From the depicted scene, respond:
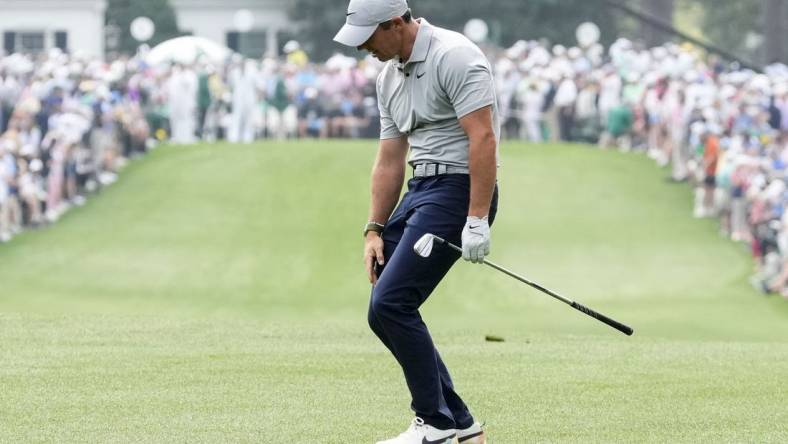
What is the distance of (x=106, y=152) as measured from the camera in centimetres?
3108

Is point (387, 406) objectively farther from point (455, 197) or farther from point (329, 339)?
point (329, 339)

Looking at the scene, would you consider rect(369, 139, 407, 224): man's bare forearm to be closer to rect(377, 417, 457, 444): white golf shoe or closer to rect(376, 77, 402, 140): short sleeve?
rect(376, 77, 402, 140): short sleeve

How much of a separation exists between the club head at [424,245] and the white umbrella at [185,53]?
116 feet

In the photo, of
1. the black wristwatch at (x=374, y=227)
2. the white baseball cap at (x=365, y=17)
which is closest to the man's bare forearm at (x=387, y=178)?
the black wristwatch at (x=374, y=227)

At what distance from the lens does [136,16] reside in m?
57.0

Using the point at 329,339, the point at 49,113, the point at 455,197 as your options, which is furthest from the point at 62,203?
the point at 455,197

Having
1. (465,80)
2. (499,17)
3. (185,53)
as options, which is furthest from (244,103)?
(465,80)

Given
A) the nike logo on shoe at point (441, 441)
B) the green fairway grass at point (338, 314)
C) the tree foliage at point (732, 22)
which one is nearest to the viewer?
the nike logo on shoe at point (441, 441)

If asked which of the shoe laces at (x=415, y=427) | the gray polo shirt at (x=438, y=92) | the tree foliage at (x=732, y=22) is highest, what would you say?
the gray polo shirt at (x=438, y=92)

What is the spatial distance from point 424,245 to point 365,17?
94 cm

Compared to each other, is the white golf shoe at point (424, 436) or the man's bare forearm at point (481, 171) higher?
the man's bare forearm at point (481, 171)

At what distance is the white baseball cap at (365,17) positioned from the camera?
660 cm

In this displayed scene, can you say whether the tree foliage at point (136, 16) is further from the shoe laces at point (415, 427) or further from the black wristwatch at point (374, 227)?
the shoe laces at point (415, 427)

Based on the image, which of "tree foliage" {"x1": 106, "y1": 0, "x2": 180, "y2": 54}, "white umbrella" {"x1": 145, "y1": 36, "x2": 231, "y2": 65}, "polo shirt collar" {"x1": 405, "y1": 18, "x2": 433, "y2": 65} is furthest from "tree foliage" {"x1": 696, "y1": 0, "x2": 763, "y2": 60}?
"polo shirt collar" {"x1": 405, "y1": 18, "x2": 433, "y2": 65}
